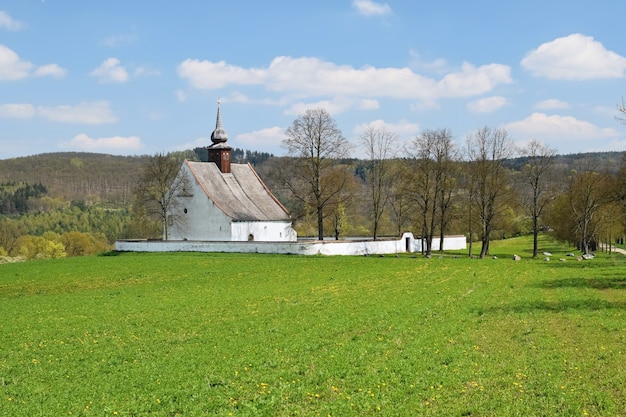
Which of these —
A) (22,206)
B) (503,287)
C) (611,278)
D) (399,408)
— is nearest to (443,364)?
(399,408)

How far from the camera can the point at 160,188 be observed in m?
61.8

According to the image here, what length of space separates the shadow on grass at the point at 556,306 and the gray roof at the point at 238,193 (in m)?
38.8

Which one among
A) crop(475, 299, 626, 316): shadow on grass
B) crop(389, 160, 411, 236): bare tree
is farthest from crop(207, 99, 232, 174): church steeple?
crop(475, 299, 626, 316): shadow on grass

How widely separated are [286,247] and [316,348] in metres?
35.5

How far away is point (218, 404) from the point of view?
1188 centimetres

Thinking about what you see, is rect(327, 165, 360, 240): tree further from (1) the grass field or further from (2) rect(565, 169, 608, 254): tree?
(1) the grass field

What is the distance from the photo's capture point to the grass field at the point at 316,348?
12023mm

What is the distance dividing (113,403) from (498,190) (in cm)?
4916

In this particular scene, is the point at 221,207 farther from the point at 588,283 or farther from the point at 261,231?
the point at 588,283

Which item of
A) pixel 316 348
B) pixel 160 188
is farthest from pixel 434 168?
pixel 316 348

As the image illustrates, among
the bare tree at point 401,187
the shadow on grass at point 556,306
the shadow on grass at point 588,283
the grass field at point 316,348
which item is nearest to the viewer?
the grass field at point 316,348

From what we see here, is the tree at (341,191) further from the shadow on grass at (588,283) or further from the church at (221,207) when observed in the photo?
the shadow on grass at (588,283)

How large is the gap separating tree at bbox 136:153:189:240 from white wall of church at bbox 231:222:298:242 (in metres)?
7.24

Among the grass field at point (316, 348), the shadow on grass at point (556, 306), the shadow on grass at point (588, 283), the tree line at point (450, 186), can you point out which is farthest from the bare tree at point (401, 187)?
the shadow on grass at point (556, 306)
